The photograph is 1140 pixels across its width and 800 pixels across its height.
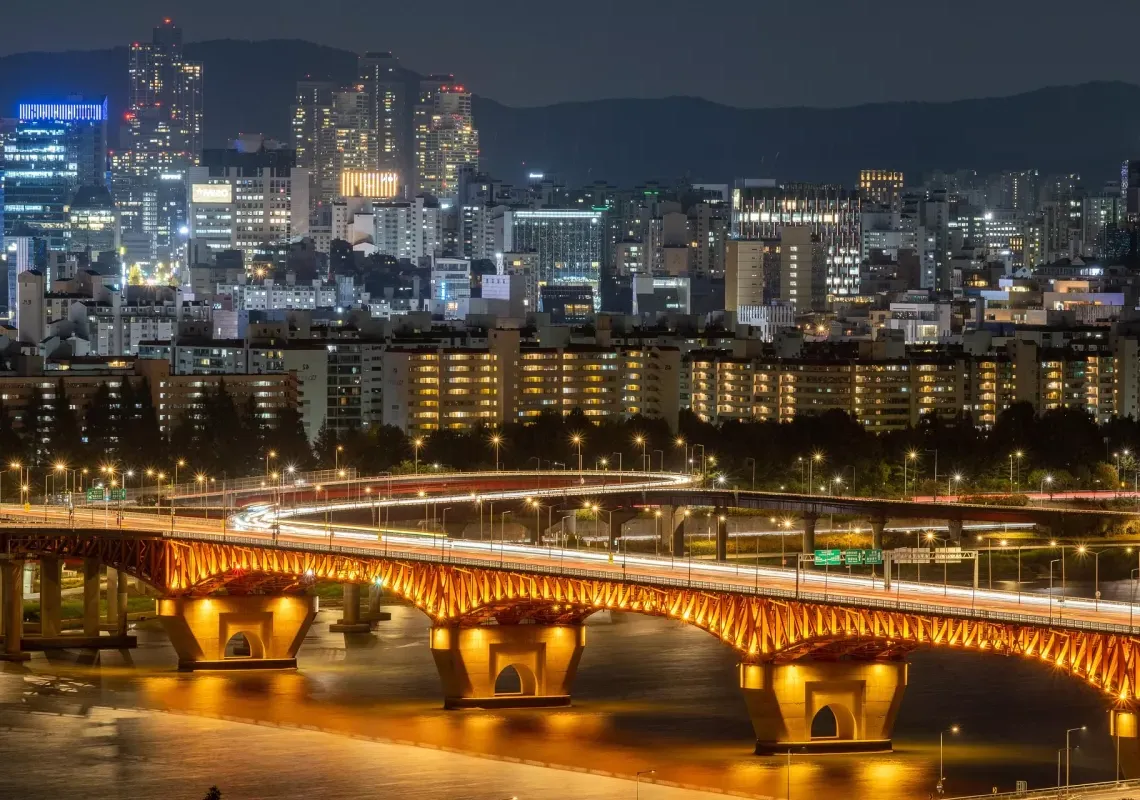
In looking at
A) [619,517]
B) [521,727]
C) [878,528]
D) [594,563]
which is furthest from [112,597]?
[878,528]

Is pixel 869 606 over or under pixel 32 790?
over

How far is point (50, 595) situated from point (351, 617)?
34.7ft

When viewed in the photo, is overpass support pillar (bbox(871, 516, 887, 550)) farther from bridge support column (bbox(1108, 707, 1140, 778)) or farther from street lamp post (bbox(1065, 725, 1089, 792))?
bridge support column (bbox(1108, 707, 1140, 778))

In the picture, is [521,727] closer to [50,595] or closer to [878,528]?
[50,595]

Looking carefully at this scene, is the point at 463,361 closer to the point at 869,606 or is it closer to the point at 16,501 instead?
the point at 16,501

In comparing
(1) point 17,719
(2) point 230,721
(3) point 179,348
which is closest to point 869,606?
(2) point 230,721

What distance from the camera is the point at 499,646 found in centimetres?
7925

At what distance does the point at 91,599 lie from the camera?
3733 inches

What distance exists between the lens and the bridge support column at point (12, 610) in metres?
91.4

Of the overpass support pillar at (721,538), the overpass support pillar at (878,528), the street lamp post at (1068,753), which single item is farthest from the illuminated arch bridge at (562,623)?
the overpass support pillar at (878,528)

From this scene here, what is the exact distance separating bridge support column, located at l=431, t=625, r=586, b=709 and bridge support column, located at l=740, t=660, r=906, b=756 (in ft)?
30.6

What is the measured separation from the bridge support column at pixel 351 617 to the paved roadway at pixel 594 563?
2952 mm

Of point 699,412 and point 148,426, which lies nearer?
point 148,426

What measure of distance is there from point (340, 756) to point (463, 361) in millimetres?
89525
